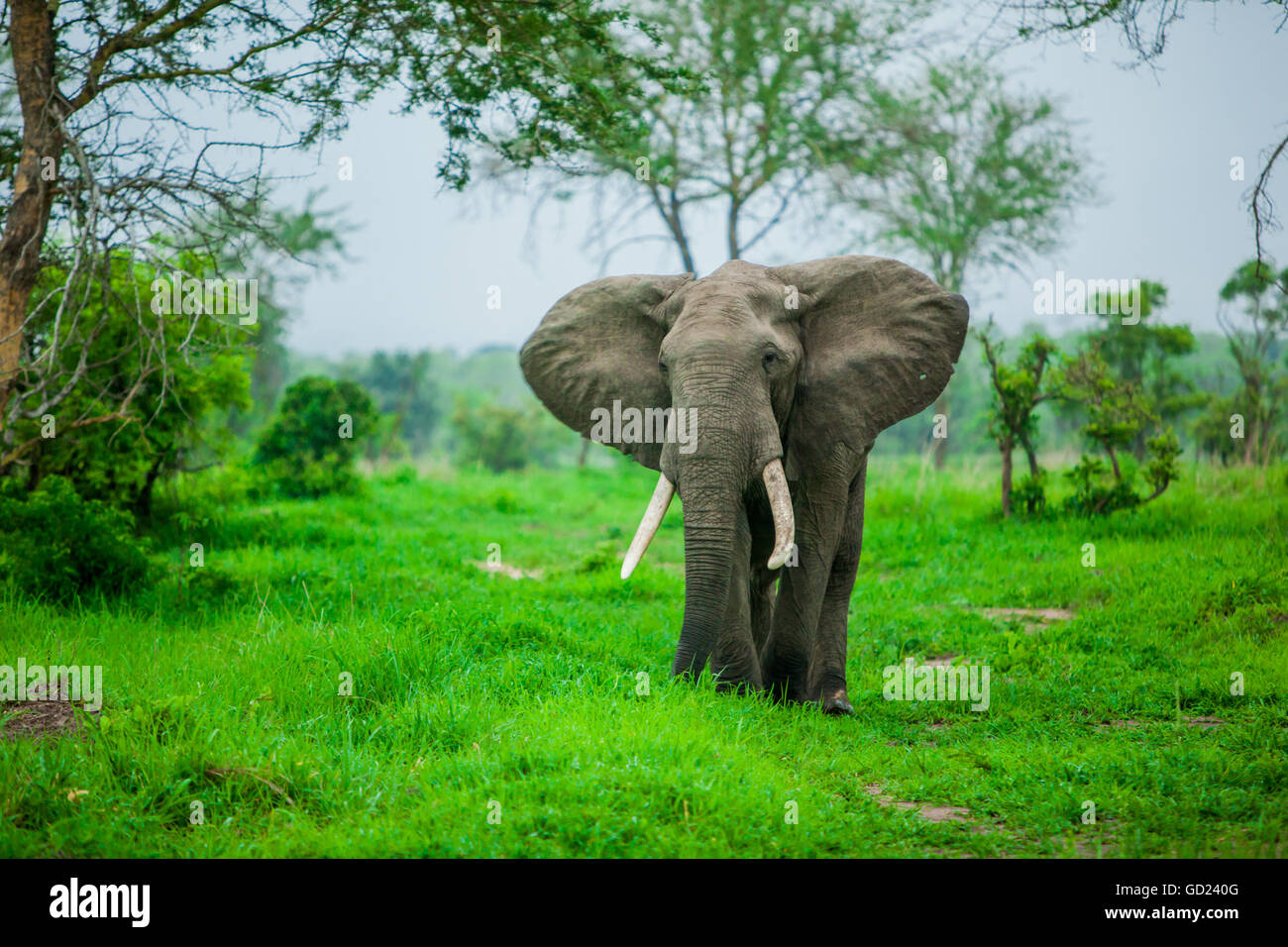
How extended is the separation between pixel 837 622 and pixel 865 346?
2057 millimetres

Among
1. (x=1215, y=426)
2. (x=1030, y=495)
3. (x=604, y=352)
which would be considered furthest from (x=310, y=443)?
(x=1215, y=426)

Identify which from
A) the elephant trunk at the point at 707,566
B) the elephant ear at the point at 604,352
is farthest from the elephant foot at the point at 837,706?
the elephant ear at the point at 604,352

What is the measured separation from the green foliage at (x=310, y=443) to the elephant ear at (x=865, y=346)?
34.9 feet

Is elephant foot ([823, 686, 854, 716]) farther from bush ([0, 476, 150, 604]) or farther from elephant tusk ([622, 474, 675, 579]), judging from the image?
bush ([0, 476, 150, 604])

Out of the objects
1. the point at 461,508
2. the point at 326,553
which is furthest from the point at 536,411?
the point at 326,553

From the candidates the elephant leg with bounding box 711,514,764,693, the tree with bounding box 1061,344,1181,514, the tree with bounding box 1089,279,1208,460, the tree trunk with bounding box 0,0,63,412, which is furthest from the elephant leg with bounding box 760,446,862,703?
the tree with bounding box 1089,279,1208,460

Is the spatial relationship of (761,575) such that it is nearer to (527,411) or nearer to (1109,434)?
(1109,434)

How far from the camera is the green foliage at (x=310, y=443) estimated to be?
16281 millimetres

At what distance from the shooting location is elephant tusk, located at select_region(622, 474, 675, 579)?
20.2 ft

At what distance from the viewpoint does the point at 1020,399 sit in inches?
508

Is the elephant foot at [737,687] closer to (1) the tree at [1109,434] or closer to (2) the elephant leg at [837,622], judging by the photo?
(2) the elephant leg at [837,622]

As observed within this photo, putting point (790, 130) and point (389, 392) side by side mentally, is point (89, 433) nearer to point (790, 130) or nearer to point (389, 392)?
point (790, 130)

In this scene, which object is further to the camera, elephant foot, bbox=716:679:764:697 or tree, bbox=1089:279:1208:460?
tree, bbox=1089:279:1208:460
